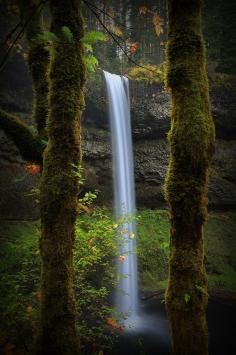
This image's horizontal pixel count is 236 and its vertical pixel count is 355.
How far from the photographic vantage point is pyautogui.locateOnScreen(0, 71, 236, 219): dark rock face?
14117mm

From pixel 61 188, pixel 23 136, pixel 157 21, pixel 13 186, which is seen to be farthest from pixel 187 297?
pixel 13 186

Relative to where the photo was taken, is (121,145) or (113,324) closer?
(113,324)

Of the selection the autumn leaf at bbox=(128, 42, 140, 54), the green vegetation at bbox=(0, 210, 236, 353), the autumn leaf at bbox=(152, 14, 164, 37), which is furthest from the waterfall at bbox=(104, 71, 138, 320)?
the autumn leaf at bbox=(152, 14, 164, 37)

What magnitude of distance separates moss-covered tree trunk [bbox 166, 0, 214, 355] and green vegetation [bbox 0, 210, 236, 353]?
2159 millimetres

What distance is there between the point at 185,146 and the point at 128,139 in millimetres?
11616

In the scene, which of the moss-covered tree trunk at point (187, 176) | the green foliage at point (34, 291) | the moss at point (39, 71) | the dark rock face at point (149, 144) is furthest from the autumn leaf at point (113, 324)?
the dark rock face at point (149, 144)

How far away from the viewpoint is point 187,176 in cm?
302

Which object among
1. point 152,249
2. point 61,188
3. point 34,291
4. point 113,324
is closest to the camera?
point 61,188

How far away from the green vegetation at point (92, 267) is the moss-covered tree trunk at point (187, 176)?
2.16 metres

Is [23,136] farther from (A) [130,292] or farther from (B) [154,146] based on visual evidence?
(B) [154,146]

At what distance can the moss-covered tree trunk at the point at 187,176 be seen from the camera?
2.90 m

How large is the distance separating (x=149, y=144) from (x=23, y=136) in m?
11.2

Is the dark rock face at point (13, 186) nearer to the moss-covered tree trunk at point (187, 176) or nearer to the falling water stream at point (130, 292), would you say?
the falling water stream at point (130, 292)

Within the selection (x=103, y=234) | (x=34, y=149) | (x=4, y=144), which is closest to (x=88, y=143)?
(x=4, y=144)
